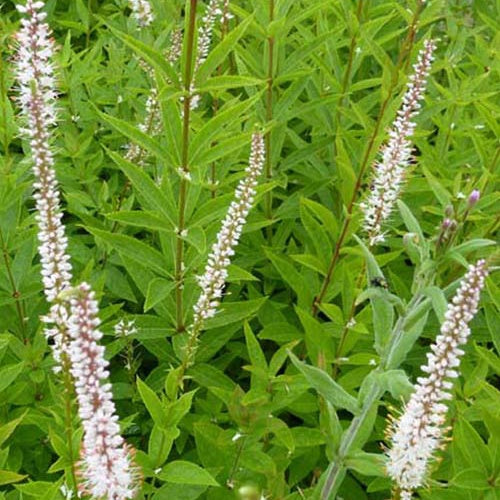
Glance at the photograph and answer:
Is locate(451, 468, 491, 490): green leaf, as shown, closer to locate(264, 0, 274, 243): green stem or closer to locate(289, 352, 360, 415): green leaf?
locate(289, 352, 360, 415): green leaf

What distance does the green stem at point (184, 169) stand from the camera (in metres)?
2.66

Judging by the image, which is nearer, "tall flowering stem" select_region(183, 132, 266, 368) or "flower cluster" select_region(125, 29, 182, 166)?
"tall flowering stem" select_region(183, 132, 266, 368)

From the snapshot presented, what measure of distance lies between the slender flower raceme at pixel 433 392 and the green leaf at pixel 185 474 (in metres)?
0.76

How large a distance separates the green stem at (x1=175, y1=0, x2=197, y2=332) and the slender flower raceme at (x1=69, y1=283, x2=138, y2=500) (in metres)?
1.16

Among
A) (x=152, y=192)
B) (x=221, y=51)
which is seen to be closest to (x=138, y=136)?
(x=152, y=192)

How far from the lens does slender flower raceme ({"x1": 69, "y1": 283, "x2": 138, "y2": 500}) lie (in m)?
1.76

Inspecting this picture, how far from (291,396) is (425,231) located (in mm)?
1630

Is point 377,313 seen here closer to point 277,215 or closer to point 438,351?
point 438,351

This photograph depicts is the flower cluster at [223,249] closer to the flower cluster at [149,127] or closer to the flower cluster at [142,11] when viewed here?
the flower cluster at [149,127]

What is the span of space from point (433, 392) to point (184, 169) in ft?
4.90

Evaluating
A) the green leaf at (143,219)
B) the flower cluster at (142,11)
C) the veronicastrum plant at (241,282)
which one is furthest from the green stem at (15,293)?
the flower cluster at (142,11)

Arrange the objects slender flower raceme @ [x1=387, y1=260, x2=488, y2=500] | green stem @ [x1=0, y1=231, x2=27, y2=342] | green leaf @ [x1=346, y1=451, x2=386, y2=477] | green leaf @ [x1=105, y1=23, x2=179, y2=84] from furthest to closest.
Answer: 1. green stem @ [x1=0, y1=231, x2=27, y2=342]
2. green leaf @ [x1=105, y1=23, x2=179, y2=84]
3. green leaf @ [x1=346, y1=451, x2=386, y2=477]
4. slender flower raceme @ [x1=387, y1=260, x2=488, y2=500]

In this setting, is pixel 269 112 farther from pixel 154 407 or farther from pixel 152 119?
pixel 154 407

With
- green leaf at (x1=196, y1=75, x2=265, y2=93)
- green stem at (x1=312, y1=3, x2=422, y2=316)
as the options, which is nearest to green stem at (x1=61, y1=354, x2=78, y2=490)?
green leaf at (x1=196, y1=75, x2=265, y2=93)
